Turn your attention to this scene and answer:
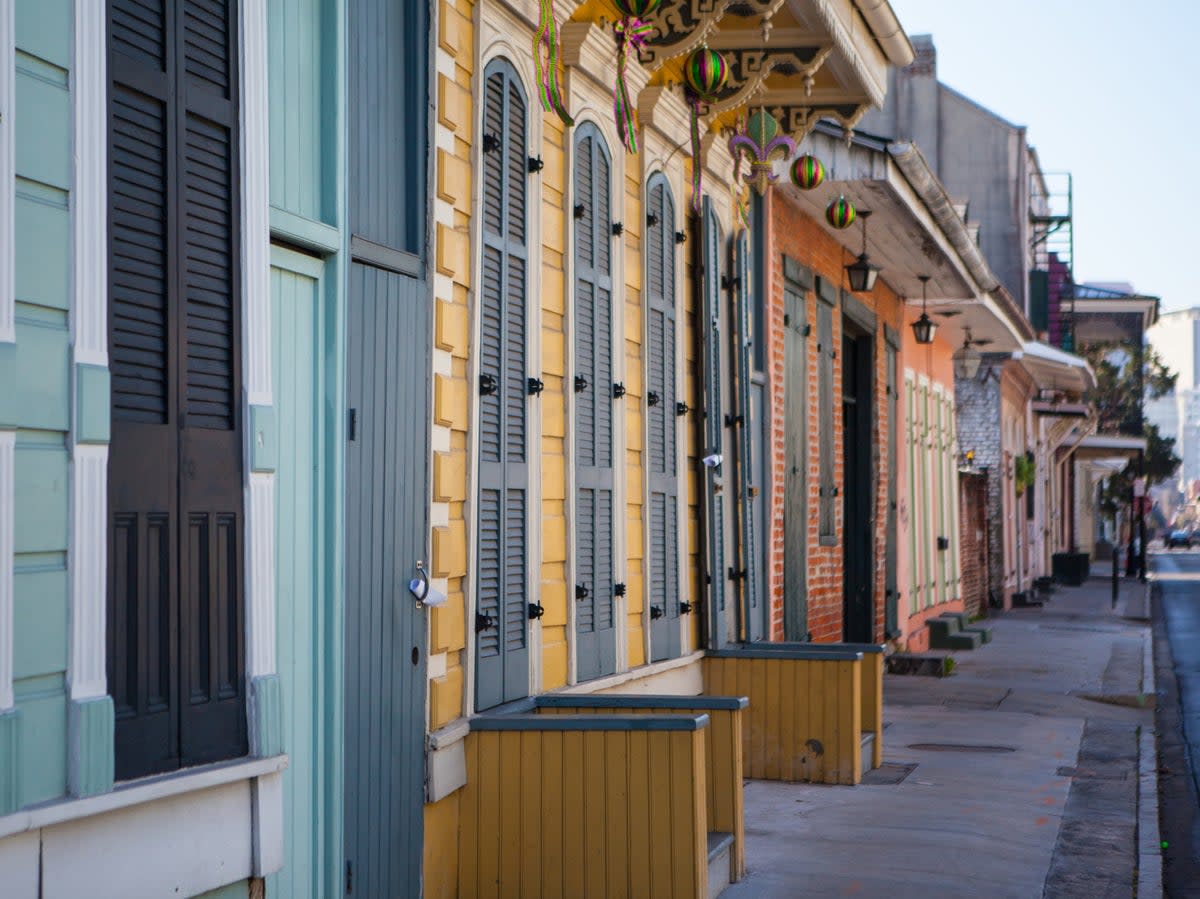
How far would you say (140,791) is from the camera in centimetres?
391

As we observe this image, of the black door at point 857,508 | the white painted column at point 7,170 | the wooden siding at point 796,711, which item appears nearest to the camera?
the white painted column at point 7,170

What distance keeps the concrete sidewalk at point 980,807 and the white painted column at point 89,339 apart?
3.69 metres

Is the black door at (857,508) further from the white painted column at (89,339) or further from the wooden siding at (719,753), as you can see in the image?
the white painted column at (89,339)

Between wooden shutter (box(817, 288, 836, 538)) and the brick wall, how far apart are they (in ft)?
0.37

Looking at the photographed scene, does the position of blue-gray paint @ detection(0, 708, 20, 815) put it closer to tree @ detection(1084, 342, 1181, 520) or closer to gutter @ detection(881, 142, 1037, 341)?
gutter @ detection(881, 142, 1037, 341)

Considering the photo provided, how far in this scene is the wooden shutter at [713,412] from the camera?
936 centimetres

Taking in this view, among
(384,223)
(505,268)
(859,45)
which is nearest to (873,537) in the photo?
(859,45)

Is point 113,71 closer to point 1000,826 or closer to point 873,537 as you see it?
point 1000,826

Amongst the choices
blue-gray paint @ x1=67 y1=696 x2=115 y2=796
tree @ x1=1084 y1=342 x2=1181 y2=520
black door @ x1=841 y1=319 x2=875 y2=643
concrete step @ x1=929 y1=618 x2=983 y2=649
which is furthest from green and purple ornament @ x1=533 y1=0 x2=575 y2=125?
tree @ x1=1084 y1=342 x2=1181 y2=520

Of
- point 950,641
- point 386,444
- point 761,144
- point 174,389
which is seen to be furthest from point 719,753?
point 950,641

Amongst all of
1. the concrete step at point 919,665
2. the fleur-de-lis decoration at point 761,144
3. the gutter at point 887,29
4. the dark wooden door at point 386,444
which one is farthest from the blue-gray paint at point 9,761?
the concrete step at point 919,665

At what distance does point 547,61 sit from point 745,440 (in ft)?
11.9

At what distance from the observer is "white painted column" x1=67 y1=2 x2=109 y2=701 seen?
370 centimetres

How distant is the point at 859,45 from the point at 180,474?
6.49m
